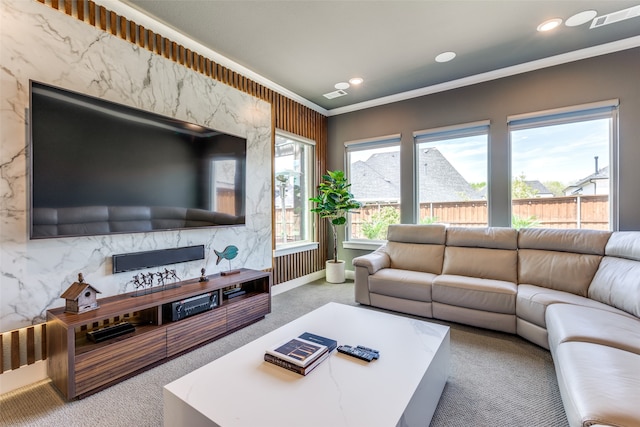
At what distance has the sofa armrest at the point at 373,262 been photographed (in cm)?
329

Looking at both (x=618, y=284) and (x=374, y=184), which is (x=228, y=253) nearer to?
(x=374, y=184)

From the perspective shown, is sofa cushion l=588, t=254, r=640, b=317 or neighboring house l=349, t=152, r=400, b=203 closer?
sofa cushion l=588, t=254, r=640, b=317

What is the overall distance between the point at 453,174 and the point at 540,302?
2.12 m

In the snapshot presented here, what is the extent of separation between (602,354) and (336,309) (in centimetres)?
155

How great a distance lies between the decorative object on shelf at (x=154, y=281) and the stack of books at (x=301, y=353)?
4.77 ft

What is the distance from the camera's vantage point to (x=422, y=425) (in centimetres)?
136

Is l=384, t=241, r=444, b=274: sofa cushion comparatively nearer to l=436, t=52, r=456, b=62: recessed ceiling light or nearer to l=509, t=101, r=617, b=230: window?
l=509, t=101, r=617, b=230: window

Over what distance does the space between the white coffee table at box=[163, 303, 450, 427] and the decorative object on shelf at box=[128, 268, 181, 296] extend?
1286 mm

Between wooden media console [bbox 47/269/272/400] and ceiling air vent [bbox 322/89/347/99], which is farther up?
ceiling air vent [bbox 322/89/347/99]

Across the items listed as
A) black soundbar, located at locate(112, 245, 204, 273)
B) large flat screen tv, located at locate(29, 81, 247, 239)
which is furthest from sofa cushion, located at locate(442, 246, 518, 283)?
black soundbar, located at locate(112, 245, 204, 273)

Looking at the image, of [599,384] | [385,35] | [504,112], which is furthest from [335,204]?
[599,384]

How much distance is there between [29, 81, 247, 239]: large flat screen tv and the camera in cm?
185

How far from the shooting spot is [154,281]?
252 centimetres

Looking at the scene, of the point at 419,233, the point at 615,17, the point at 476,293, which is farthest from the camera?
the point at 419,233
